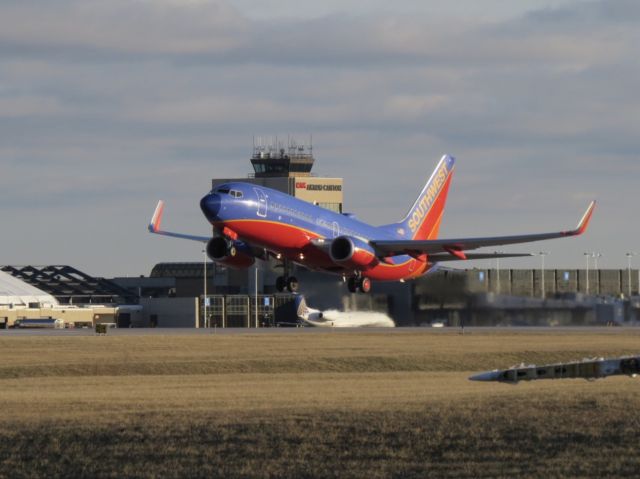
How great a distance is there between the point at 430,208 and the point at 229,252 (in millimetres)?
28560

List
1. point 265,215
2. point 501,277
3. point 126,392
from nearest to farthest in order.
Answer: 1. point 126,392
2. point 265,215
3. point 501,277

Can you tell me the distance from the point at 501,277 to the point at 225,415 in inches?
2926

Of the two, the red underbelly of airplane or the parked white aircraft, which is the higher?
the red underbelly of airplane

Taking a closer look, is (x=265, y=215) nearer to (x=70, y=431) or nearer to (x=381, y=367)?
(x=381, y=367)

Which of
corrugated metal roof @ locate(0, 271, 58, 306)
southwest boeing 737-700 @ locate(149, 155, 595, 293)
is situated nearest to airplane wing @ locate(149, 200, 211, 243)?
southwest boeing 737-700 @ locate(149, 155, 595, 293)

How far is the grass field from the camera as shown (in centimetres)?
3153

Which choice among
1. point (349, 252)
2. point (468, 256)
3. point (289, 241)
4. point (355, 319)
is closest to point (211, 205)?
point (289, 241)

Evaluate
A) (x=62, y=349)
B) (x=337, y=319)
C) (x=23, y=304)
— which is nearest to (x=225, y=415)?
(x=62, y=349)

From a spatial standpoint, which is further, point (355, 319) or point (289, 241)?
point (355, 319)

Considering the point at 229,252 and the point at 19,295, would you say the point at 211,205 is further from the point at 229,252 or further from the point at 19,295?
the point at 19,295

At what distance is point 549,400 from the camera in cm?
4278

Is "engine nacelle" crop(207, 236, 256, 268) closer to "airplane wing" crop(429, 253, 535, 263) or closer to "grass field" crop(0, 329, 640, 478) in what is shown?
"grass field" crop(0, 329, 640, 478)

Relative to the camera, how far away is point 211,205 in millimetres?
67250

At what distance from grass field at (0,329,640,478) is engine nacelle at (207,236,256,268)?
596 cm
